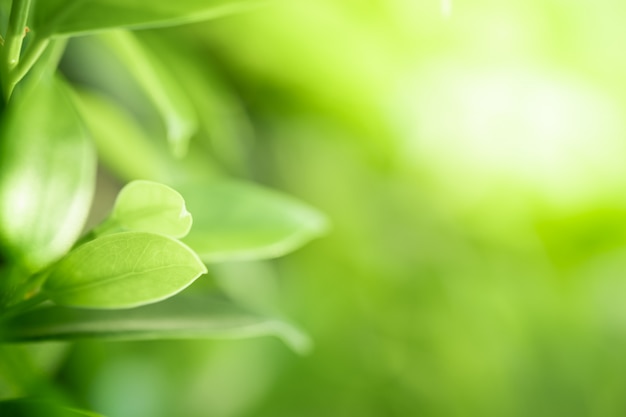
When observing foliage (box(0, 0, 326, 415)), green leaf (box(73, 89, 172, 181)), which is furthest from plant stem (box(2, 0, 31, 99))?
green leaf (box(73, 89, 172, 181))

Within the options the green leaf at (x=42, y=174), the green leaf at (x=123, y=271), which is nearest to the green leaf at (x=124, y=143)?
the green leaf at (x=42, y=174)

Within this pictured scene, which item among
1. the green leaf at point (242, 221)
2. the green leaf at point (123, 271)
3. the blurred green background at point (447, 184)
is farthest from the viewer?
the blurred green background at point (447, 184)

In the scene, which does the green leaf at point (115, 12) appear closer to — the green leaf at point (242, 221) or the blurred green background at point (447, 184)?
the green leaf at point (242, 221)

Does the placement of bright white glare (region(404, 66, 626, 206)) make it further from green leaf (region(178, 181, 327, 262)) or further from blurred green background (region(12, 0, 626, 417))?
green leaf (region(178, 181, 327, 262))

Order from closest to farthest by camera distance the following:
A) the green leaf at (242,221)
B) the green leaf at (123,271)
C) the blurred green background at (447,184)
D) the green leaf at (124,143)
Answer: the green leaf at (123,271) < the green leaf at (242,221) < the green leaf at (124,143) < the blurred green background at (447,184)

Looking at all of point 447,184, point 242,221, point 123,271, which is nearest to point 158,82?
point 242,221

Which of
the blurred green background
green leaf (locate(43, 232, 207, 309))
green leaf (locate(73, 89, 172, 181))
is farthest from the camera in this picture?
the blurred green background
